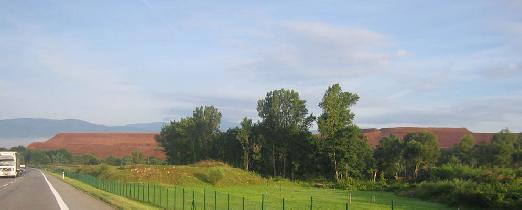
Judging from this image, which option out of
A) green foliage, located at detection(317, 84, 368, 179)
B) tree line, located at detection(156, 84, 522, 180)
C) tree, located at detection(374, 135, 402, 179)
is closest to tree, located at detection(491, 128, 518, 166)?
tree line, located at detection(156, 84, 522, 180)

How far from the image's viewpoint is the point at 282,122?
108000 millimetres

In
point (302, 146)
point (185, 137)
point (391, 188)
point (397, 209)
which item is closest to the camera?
point (397, 209)

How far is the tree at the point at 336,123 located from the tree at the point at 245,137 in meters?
17.0

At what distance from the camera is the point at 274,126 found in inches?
4252

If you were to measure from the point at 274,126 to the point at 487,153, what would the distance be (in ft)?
137

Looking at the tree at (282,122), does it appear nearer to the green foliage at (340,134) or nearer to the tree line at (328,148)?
the tree line at (328,148)

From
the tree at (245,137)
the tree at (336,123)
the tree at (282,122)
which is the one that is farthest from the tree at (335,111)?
the tree at (245,137)

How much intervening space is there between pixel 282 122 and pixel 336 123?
14.3m

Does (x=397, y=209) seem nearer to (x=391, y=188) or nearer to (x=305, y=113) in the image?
(x=391, y=188)

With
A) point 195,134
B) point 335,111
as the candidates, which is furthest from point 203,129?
point 335,111

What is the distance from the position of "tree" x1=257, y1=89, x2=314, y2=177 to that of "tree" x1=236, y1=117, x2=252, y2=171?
2.93 meters

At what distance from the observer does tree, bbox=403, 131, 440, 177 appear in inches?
4072

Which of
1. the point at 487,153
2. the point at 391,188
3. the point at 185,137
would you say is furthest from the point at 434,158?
the point at 185,137

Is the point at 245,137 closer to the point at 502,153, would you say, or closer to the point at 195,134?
the point at 195,134
